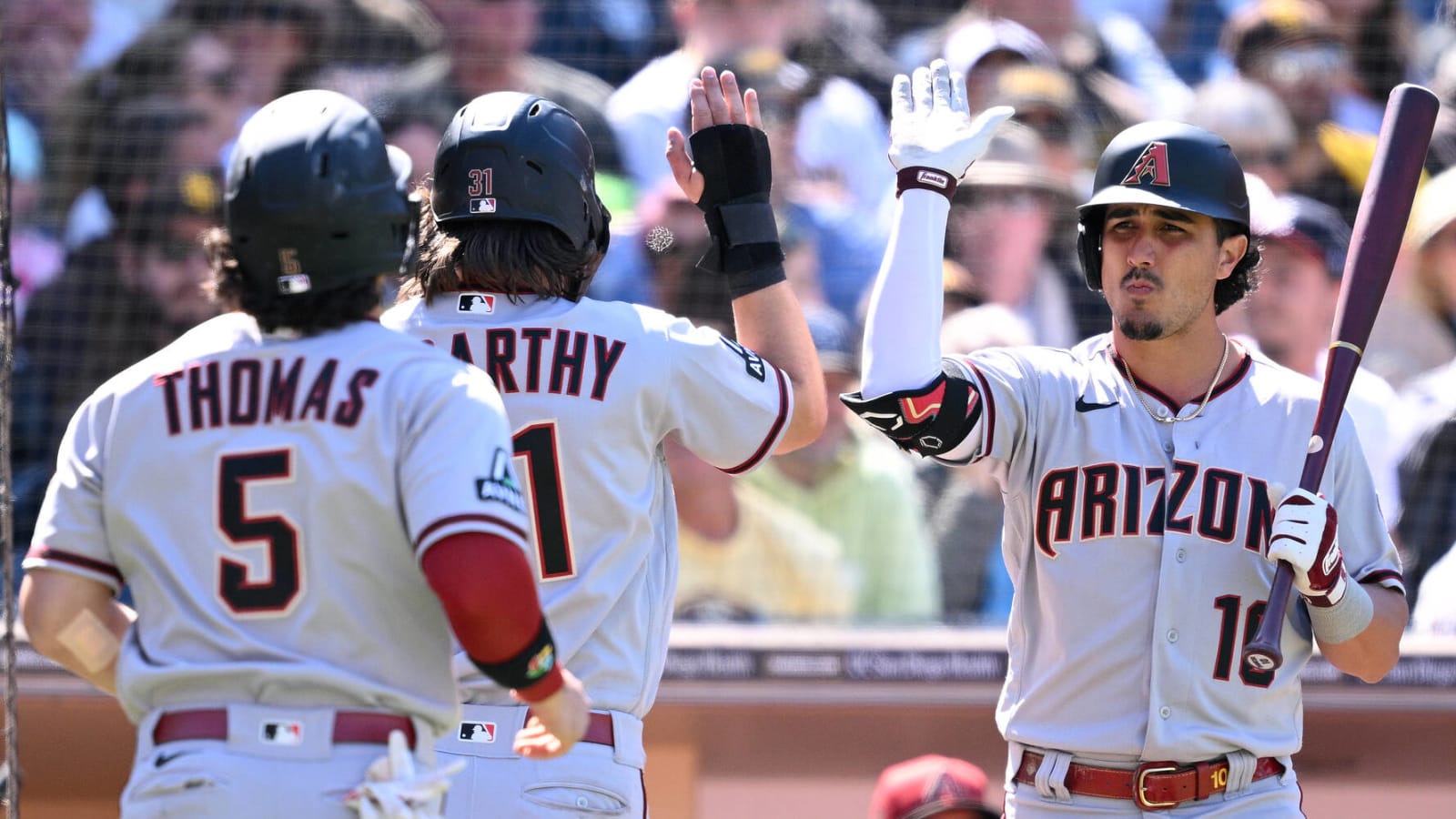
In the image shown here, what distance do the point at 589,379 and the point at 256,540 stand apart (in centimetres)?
63

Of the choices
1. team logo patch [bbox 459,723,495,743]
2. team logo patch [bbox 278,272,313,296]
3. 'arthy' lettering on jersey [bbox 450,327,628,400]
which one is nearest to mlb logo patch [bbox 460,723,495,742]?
team logo patch [bbox 459,723,495,743]

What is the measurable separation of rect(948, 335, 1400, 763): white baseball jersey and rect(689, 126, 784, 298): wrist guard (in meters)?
0.35

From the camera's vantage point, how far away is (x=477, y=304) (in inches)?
97.3

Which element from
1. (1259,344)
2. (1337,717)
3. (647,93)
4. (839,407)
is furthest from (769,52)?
(1337,717)

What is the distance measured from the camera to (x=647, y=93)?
5.98 metres

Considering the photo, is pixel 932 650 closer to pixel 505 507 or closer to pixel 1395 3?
pixel 505 507

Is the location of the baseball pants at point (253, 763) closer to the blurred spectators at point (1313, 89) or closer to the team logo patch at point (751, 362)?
the team logo patch at point (751, 362)

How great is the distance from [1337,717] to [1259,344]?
1.27 metres

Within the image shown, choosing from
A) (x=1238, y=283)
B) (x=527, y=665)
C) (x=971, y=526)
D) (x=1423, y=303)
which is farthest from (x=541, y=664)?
(x=1423, y=303)

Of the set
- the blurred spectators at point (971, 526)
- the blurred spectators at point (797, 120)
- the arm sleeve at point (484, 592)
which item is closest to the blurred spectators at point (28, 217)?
the blurred spectators at point (797, 120)

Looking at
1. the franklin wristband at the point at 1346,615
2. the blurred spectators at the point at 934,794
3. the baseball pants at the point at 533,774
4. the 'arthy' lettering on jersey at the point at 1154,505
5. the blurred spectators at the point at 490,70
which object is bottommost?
the blurred spectators at the point at 934,794

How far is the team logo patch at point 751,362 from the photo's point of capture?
2504 mm

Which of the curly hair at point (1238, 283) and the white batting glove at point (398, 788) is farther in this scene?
the curly hair at point (1238, 283)

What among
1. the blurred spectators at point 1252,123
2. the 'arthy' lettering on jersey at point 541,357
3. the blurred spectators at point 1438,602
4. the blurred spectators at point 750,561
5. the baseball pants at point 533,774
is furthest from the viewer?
the blurred spectators at point 1252,123
